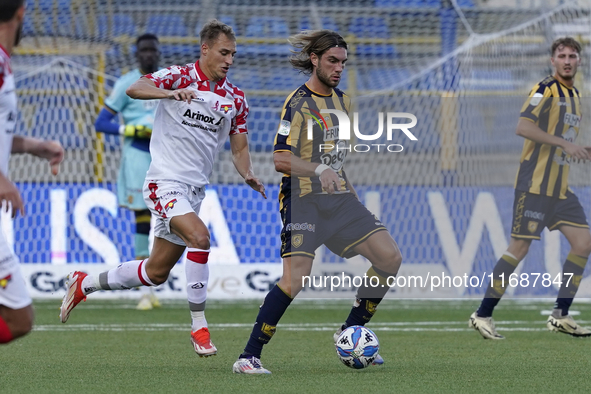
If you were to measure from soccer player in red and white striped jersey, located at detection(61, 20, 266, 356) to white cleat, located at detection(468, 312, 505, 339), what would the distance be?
2.40 meters

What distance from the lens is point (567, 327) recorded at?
757cm

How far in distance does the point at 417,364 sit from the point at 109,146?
7274mm

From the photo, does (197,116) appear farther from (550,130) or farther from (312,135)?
(550,130)

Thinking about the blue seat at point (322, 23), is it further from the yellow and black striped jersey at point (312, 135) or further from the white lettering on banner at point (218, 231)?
the yellow and black striped jersey at point (312, 135)

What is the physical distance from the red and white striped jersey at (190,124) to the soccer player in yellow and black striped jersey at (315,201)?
0.59 m

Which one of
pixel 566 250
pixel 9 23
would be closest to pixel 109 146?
pixel 566 250

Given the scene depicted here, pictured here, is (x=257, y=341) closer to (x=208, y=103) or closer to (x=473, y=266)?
(x=208, y=103)

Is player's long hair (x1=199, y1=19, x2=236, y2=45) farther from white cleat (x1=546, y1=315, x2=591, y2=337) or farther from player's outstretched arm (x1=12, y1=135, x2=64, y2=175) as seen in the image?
white cleat (x1=546, y1=315, x2=591, y2=337)

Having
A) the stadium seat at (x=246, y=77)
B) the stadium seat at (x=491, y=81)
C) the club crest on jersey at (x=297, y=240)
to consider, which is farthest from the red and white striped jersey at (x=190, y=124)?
the stadium seat at (x=246, y=77)

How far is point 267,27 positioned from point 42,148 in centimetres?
1153

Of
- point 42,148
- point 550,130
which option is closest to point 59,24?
point 550,130

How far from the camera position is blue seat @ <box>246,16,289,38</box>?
15.2 metres

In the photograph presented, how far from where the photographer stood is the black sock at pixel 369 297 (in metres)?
5.82

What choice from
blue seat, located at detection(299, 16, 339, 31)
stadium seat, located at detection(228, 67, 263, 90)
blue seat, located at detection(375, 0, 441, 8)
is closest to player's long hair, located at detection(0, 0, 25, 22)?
stadium seat, located at detection(228, 67, 263, 90)
